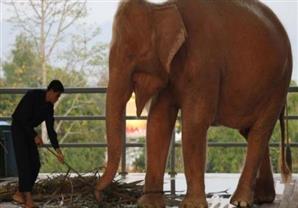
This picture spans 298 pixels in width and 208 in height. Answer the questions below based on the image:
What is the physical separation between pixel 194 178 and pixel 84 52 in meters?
11.3

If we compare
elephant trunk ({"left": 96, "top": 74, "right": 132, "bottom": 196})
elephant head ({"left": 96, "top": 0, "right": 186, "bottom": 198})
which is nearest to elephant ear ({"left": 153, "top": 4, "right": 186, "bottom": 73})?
elephant head ({"left": 96, "top": 0, "right": 186, "bottom": 198})

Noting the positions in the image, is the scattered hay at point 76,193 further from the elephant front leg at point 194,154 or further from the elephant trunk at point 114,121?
the elephant front leg at point 194,154

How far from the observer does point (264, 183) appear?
6520 mm

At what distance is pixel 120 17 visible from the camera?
564 centimetres

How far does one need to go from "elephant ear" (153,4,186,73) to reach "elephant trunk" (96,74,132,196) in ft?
1.14

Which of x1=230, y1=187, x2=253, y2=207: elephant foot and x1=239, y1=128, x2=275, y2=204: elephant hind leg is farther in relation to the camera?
x1=239, y1=128, x2=275, y2=204: elephant hind leg

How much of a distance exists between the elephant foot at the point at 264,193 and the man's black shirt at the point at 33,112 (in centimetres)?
169

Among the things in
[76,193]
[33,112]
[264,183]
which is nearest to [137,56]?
[33,112]

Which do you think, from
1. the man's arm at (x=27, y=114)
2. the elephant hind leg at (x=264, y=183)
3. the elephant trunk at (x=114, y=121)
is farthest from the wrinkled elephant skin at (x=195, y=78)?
the man's arm at (x=27, y=114)

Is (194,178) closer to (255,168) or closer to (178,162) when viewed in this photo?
(255,168)

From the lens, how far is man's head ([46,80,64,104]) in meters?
6.08

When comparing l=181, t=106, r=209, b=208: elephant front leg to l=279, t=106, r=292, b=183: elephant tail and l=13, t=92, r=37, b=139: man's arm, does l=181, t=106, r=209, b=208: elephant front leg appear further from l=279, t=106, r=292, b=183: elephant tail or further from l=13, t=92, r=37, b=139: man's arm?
l=279, t=106, r=292, b=183: elephant tail

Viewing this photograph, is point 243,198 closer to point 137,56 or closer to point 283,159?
point 283,159

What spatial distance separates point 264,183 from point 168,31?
5.62ft
